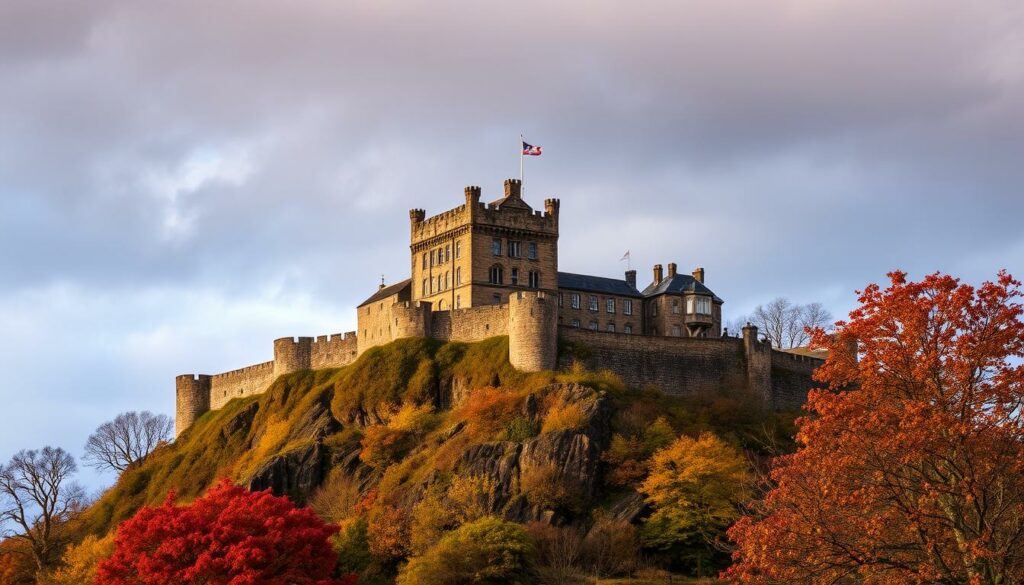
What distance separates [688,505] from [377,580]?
678 inches

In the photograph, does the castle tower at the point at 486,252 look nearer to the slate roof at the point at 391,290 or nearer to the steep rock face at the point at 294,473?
the slate roof at the point at 391,290

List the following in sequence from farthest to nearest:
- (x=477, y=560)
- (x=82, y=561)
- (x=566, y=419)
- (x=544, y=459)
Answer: (x=82, y=561), (x=566, y=419), (x=544, y=459), (x=477, y=560)

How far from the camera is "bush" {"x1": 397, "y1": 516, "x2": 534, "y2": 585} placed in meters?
68.5

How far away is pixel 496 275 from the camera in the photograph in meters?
98.2

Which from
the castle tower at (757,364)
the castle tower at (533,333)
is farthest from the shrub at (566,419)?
the castle tower at (757,364)

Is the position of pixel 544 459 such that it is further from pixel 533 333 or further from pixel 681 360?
pixel 681 360

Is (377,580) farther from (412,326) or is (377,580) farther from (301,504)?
(412,326)

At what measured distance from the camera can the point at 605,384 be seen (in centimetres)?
8594

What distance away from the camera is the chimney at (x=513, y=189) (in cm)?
10206

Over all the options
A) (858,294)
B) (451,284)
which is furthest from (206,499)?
(858,294)

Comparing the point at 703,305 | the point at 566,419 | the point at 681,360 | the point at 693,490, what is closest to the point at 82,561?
the point at 566,419

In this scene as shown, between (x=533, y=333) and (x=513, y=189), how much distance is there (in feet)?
59.6

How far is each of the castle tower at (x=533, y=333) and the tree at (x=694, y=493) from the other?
12224 mm

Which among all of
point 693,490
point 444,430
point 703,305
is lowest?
point 693,490
